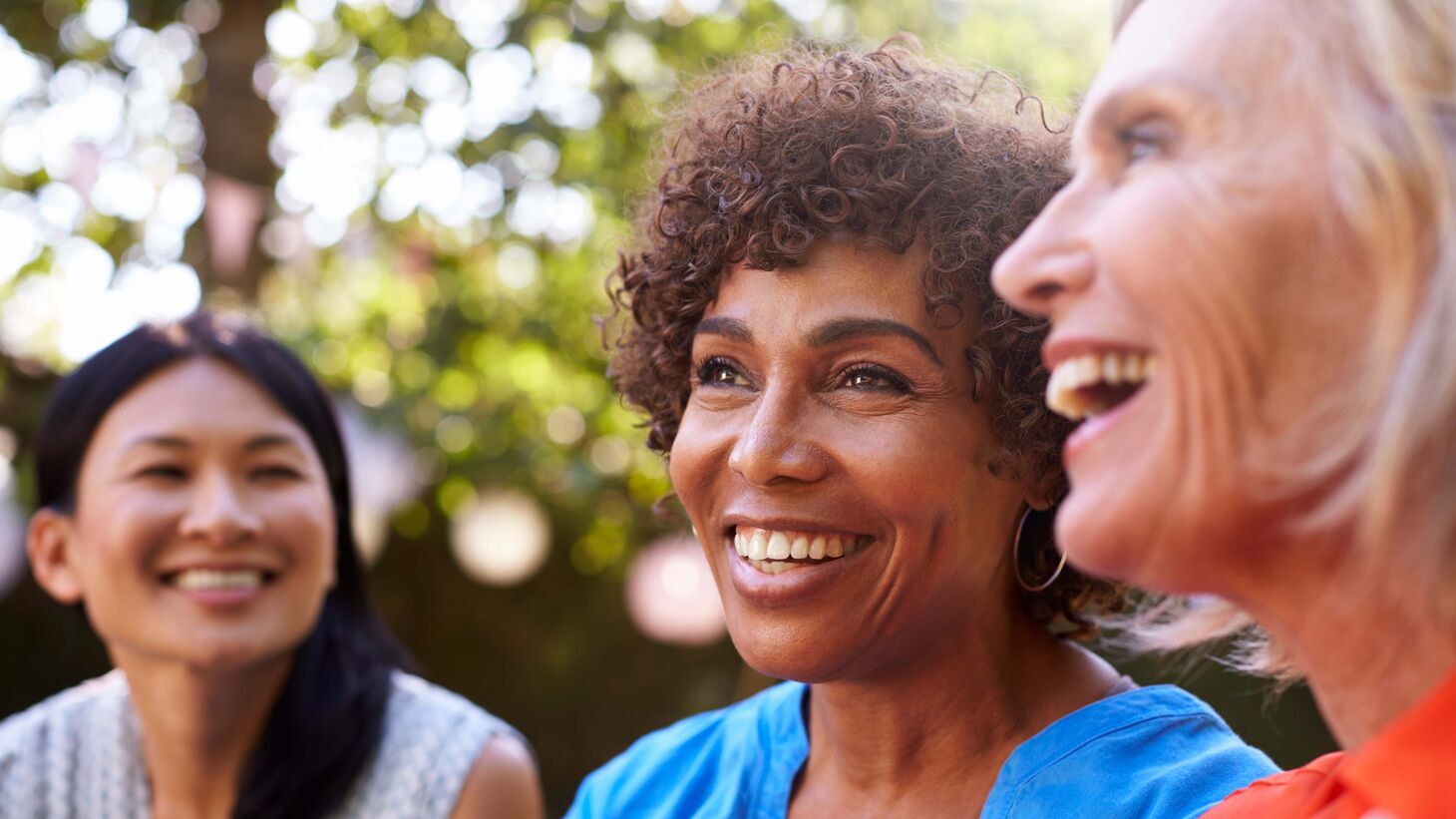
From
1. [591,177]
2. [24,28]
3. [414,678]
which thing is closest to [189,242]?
[24,28]

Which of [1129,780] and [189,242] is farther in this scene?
[189,242]

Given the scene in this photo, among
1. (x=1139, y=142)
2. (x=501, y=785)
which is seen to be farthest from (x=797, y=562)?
(x=501, y=785)

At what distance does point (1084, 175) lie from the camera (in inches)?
51.5

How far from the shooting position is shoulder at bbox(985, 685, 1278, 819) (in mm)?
1777

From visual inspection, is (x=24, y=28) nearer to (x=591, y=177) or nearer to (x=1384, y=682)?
(x=591, y=177)

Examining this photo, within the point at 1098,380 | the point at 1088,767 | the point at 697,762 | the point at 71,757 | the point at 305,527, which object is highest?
the point at 1098,380

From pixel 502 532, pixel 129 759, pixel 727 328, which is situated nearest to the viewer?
pixel 727 328

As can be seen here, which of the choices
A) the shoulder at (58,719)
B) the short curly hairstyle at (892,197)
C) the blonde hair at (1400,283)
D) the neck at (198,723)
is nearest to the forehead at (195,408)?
Result: the neck at (198,723)

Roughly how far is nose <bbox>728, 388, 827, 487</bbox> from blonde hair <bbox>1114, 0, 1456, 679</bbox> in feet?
2.60

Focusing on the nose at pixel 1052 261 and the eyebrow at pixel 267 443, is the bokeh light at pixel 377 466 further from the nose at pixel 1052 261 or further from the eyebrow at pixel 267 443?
the nose at pixel 1052 261

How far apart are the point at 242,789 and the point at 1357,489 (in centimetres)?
272

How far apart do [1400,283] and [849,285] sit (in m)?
0.87

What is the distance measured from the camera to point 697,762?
91.7 inches

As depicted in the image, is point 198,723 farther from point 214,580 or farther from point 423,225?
point 423,225
